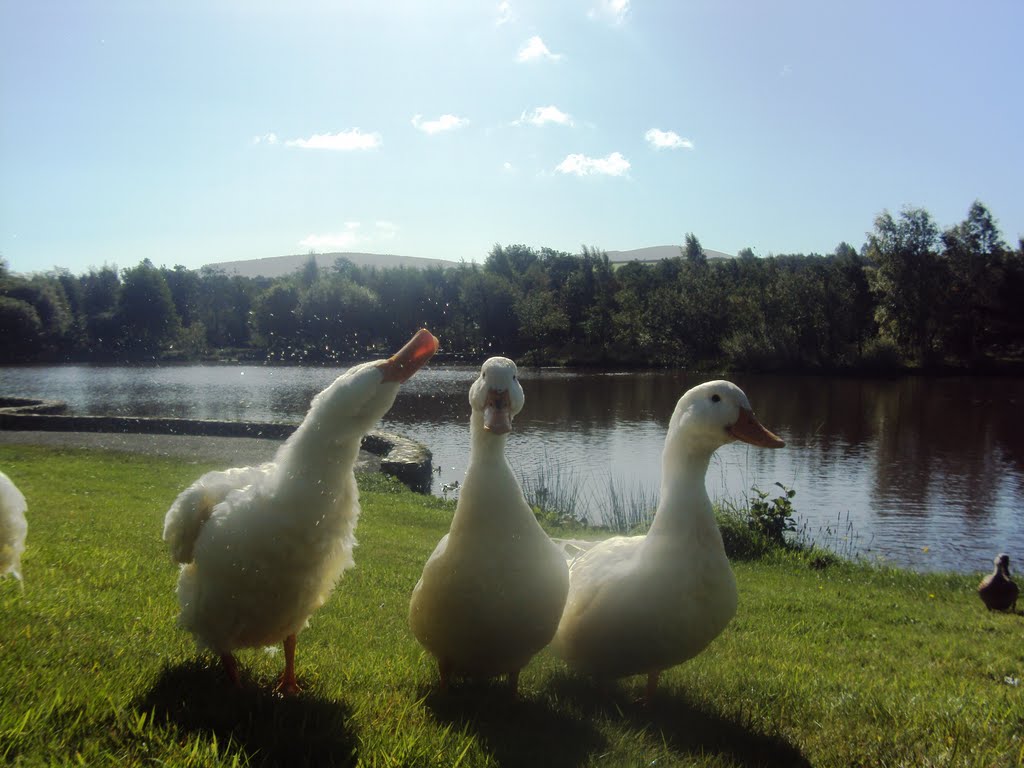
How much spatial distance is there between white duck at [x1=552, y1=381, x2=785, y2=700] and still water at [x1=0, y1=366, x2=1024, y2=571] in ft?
31.7

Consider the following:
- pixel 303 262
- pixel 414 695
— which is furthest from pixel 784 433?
pixel 303 262

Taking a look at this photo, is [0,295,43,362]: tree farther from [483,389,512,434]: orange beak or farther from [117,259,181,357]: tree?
[483,389,512,434]: orange beak

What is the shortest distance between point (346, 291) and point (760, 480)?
29327 millimetres

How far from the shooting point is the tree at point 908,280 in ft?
177

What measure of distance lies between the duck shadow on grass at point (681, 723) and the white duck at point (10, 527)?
11.2 feet

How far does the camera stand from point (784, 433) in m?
25.4

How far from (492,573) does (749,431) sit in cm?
167

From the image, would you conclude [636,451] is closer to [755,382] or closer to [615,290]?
[755,382]

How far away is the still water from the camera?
1468 cm

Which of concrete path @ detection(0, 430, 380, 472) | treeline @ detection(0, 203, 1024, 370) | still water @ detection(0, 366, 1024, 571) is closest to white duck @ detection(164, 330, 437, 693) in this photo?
still water @ detection(0, 366, 1024, 571)

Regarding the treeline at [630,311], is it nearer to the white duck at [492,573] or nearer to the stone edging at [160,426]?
the stone edging at [160,426]

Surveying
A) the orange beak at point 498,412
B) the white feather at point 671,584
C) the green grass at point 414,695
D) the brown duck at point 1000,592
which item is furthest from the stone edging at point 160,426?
the orange beak at point 498,412

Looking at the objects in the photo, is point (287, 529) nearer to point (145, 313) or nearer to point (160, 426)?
point (160, 426)

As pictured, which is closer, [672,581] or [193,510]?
[193,510]
